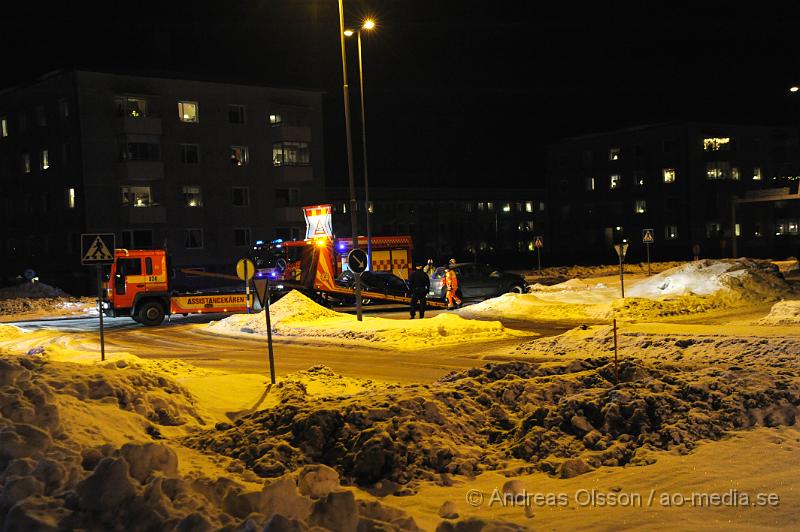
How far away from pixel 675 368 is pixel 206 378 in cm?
752

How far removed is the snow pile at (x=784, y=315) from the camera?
2157cm

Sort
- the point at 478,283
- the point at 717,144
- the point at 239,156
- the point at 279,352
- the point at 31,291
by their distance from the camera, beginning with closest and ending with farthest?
1. the point at 279,352
2. the point at 478,283
3. the point at 31,291
4. the point at 239,156
5. the point at 717,144

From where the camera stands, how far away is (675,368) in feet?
39.1

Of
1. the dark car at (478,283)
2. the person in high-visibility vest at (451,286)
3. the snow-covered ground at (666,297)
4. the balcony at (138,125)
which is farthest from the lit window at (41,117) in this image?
the snow-covered ground at (666,297)

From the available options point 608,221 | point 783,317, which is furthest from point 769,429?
point 608,221

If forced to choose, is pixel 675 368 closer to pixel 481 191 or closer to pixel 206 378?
pixel 206 378

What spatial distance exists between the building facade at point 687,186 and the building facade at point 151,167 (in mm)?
32450

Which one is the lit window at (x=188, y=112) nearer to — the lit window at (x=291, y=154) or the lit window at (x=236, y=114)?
the lit window at (x=236, y=114)

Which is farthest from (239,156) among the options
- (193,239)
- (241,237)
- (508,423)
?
(508,423)

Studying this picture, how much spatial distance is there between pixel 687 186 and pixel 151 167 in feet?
165

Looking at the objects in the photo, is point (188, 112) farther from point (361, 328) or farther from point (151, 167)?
point (361, 328)

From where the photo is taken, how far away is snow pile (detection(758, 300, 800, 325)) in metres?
21.6

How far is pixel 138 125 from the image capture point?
57000 mm

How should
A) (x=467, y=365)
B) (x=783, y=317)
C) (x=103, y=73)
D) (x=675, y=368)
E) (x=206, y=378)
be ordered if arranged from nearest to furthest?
(x=675, y=368) < (x=206, y=378) < (x=467, y=365) < (x=783, y=317) < (x=103, y=73)
